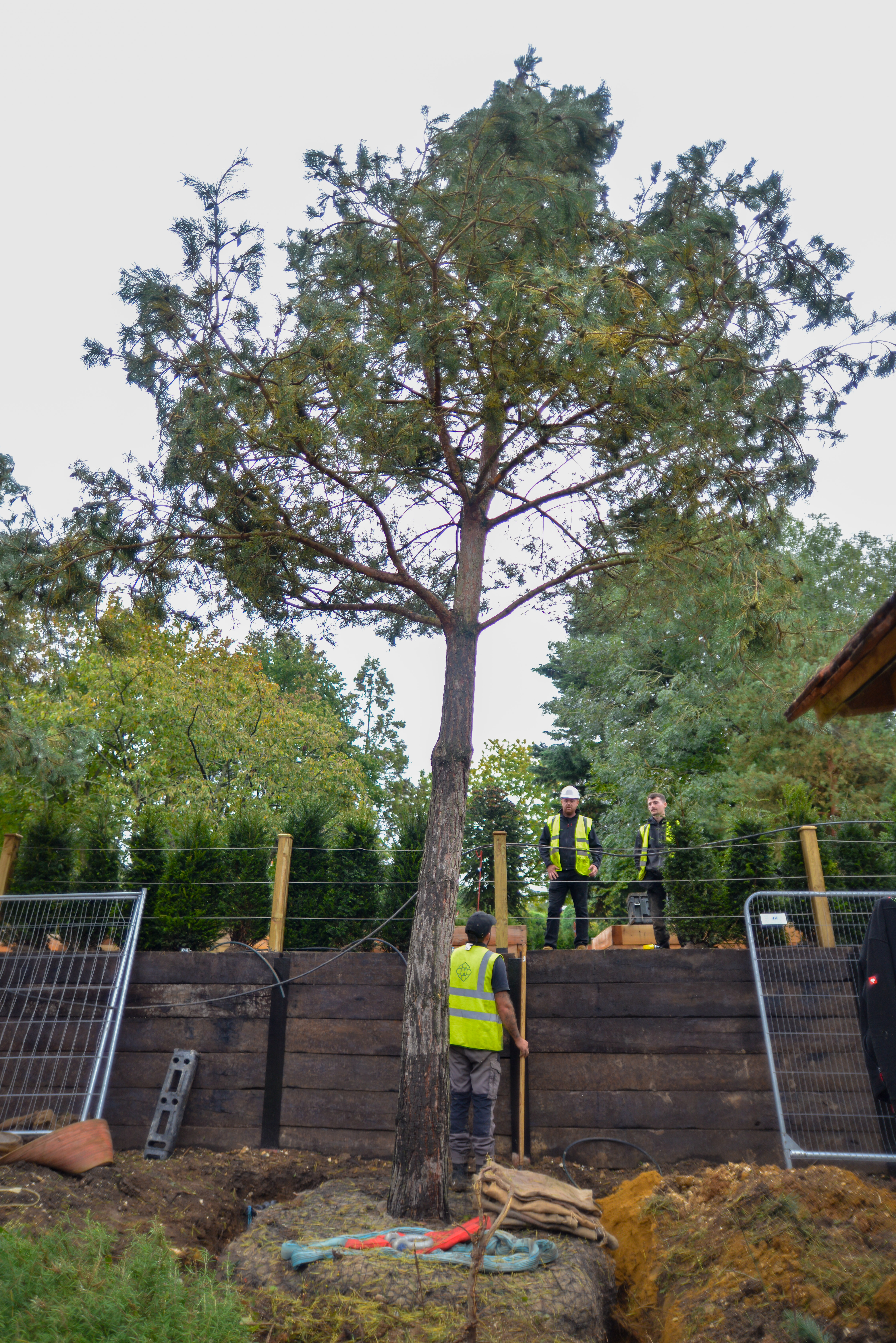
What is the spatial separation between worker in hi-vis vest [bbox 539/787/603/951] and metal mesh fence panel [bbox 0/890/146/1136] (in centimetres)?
345

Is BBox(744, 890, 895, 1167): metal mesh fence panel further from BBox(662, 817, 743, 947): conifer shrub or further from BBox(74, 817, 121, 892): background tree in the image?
BBox(74, 817, 121, 892): background tree

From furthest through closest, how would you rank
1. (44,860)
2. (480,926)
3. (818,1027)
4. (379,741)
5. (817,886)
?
(379,741) → (44,860) → (817,886) → (818,1027) → (480,926)

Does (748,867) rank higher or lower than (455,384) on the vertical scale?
lower

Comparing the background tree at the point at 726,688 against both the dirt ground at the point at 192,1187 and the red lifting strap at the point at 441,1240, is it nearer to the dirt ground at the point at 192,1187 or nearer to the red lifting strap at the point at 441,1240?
the dirt ground at the point at 192,1187

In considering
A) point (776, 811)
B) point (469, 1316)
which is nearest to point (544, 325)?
point (469, 1316)

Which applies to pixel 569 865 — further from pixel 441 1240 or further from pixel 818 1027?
pixel 441 1240

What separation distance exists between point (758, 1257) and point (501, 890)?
3.50 meters

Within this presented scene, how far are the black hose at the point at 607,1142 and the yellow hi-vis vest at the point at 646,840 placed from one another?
241cm

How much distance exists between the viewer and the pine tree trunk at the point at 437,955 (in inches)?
206

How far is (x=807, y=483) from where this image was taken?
6.64 m

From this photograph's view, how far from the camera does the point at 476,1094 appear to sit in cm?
590

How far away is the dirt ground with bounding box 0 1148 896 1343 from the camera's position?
3.54 metres

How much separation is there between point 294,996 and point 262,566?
10.8ft

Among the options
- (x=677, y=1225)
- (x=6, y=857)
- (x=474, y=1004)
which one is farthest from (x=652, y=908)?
(x=6, y=857)
